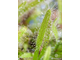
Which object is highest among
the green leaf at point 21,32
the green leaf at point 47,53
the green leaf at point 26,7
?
the green leaf at point 26,7

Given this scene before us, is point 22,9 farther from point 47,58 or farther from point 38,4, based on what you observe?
point 47,58

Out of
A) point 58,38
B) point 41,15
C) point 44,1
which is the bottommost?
point 58,38

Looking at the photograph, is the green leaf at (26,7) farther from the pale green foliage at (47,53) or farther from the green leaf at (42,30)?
the pale green foliage at (47,53)

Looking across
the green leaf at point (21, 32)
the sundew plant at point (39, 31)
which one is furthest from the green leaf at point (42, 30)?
the green leaf at point (21, 32)

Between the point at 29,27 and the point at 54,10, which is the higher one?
the point at 54,10

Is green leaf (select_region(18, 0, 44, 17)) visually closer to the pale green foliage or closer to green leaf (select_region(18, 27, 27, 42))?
green leaf (select_region(18, 27, 27, 42))

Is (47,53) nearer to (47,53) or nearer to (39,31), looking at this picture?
(47,53)

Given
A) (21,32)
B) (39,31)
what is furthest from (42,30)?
(21,32)

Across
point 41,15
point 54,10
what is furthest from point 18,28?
point 54,10
